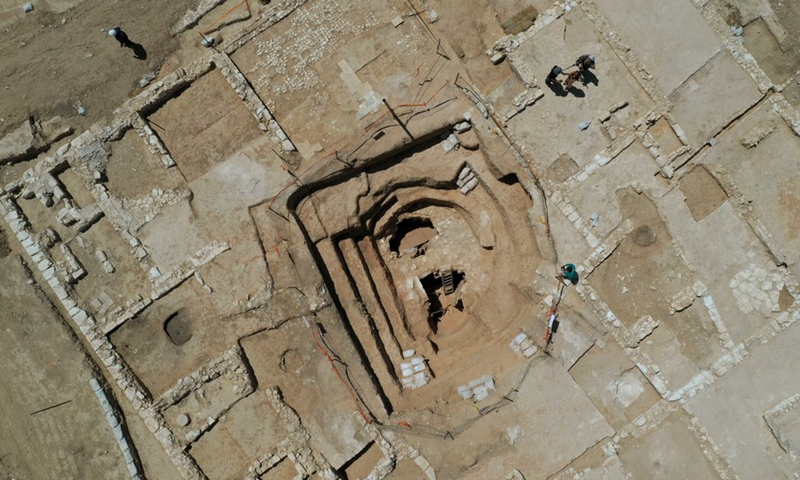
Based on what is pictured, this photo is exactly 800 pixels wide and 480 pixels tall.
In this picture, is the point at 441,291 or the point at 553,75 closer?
the point at 553,75

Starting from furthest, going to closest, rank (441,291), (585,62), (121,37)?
(441,291)
(121,37)
(585,62)

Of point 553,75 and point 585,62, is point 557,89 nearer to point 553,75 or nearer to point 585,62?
point 553,75

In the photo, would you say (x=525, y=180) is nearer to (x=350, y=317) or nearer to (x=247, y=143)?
(x=350, y=317)

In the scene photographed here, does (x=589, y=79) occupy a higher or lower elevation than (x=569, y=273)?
higher

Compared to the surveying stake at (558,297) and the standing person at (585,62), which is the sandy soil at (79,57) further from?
the surveying stake at (558,297)

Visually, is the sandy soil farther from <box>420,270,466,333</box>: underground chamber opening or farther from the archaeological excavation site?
<box>420,270,466,333</box>: underground chamber opening

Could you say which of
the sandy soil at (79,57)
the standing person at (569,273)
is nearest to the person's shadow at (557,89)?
the standing person at (569,273)

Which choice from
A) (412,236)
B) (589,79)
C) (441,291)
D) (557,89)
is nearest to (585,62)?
(589,79)
